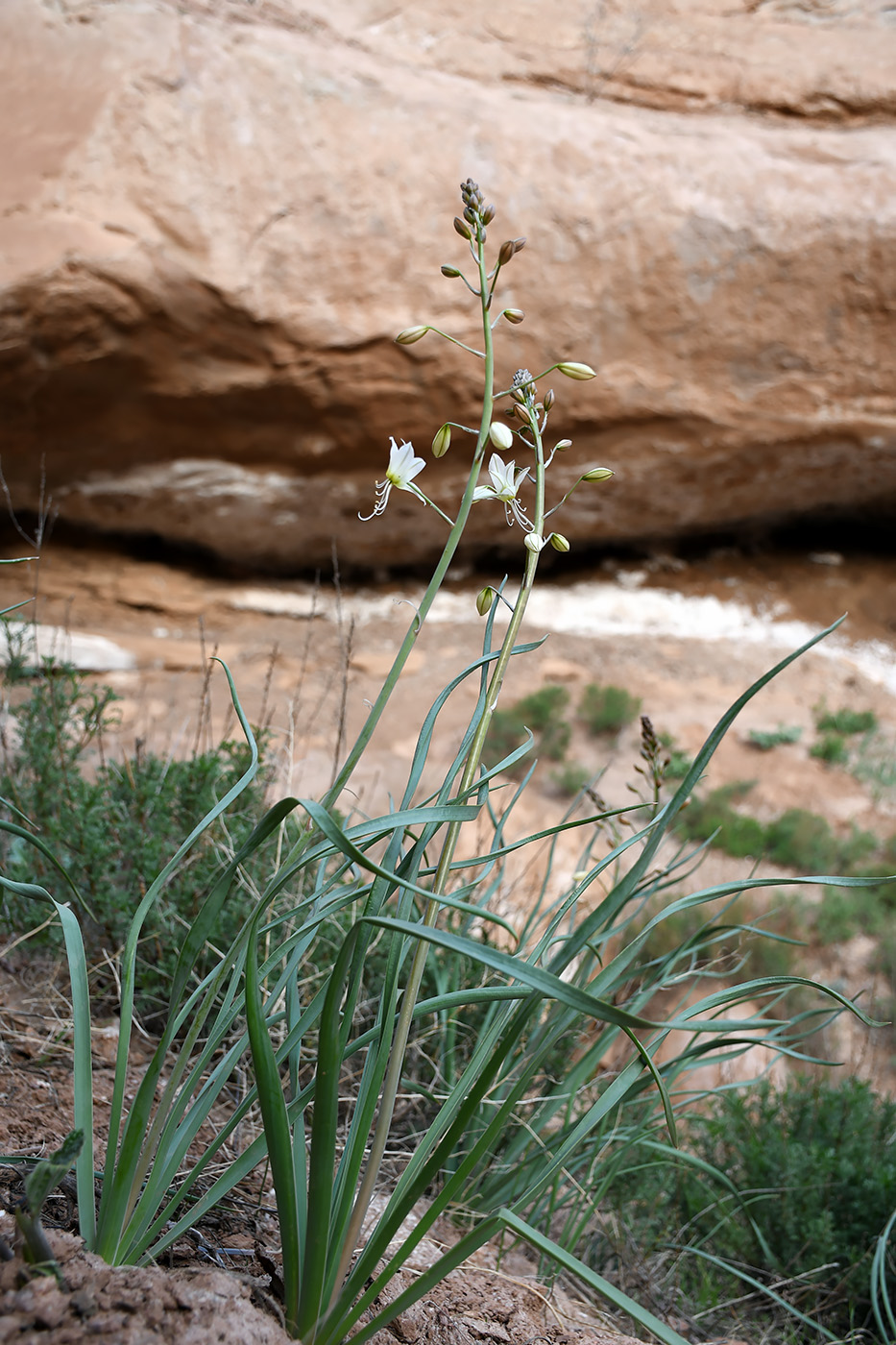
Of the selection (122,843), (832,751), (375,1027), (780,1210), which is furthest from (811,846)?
(375,1027)

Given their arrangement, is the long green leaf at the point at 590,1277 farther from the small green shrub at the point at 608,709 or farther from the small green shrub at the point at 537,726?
the small green shrub at the point at 608,709

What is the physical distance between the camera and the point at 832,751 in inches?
164

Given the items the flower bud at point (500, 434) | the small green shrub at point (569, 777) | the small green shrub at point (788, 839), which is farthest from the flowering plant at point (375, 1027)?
the small green shrub at point (569, 777)

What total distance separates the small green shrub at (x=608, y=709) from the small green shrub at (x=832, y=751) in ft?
2.98

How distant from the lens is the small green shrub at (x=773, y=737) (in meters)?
4.27

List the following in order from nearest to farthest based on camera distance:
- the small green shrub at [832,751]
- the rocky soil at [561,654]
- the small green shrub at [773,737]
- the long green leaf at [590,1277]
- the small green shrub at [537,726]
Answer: the long green leaf at [590,1277] < the rocky soil at [561,654] < the small green shrub at [537,726] < the small green shrub at [832,751] < the small green shrub at [773,737]

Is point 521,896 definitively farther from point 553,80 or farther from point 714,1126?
point 553,80

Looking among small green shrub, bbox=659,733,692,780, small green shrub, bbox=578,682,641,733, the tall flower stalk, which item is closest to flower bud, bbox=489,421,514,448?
the tall flower stalk

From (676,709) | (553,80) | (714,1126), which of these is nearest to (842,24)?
(553,80)

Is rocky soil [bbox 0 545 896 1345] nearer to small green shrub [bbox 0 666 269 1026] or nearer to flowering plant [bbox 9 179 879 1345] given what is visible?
small green shrub [bbox 0 666 269 1026]

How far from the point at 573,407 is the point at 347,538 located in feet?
4.77

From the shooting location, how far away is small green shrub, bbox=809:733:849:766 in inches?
164

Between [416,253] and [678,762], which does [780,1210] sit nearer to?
[678,762]

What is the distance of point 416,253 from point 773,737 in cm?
296
